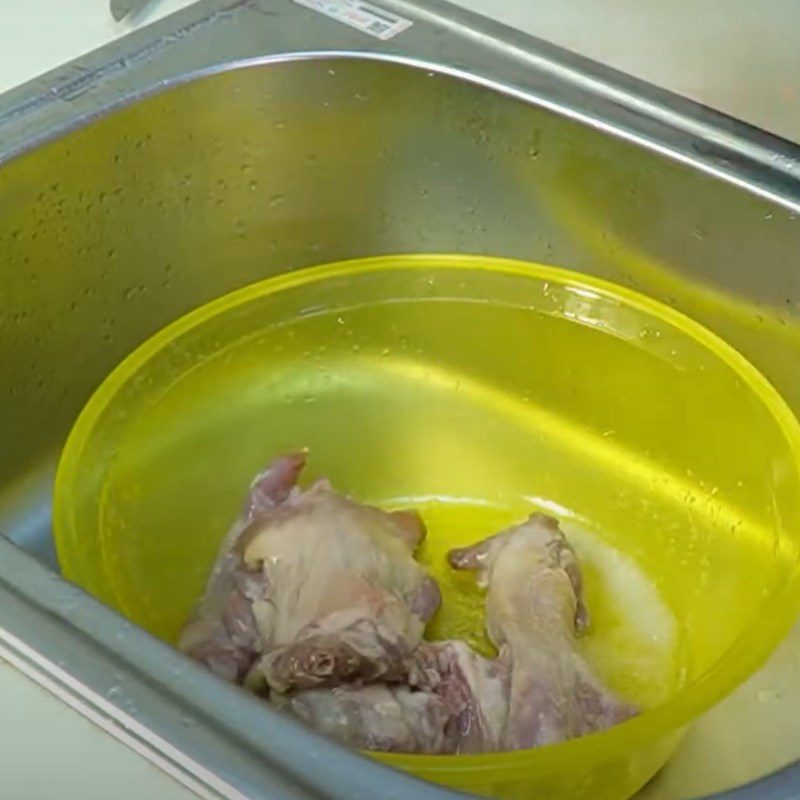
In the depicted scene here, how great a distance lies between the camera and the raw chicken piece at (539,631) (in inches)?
28.8

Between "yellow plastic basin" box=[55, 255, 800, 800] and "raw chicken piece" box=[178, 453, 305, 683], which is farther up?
"yellow plastic basin" box=[55, 255, 800, 800]

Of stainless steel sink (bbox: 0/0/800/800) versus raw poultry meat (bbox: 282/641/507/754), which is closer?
raw poultry meat (bbox: 282/641/507/754)

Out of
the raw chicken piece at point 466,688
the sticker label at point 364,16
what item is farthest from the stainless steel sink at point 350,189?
the raw chicken piece at point 466,688

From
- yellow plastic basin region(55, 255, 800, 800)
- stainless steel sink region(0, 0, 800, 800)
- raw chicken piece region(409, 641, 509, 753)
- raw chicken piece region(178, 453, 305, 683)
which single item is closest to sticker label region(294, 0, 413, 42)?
stainless steel sink region(0, 0, 800, 800)

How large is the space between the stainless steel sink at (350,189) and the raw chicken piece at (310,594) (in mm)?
137

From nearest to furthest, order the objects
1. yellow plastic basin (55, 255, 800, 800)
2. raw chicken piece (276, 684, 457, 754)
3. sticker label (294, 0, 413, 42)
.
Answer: raw chicken piece (276, 684, 457, 754)
yellow plastic basin (55, 255, 800, 800)
sticker label (294, 0, 413, 42)

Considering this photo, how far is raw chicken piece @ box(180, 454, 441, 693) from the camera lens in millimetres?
747

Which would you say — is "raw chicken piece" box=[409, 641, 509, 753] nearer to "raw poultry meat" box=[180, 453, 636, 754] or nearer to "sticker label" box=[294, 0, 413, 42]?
"raw poultry meat" box=[180, 453, 636, 754]

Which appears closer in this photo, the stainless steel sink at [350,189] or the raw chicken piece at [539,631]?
the raw chicken piece at [539,631]

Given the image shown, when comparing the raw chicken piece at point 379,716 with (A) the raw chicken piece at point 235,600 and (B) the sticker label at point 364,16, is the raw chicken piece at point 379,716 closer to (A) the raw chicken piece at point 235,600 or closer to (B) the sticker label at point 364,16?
(A) the raw chicken piece at point 235,600

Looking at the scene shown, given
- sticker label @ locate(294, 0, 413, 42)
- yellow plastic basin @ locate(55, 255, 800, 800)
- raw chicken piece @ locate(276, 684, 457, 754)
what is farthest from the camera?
sticker label @ locate(294, 0, 413, 42)

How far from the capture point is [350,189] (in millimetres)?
984

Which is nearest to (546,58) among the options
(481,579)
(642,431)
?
Result: (642,431)

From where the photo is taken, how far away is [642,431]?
0.93 m
